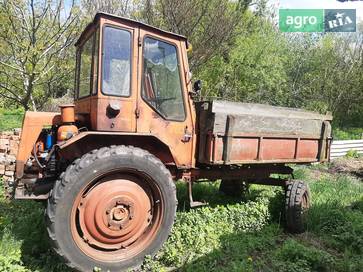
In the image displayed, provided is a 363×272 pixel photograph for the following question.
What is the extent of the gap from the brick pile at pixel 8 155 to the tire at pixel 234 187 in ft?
12.0

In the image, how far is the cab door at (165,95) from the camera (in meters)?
4.34

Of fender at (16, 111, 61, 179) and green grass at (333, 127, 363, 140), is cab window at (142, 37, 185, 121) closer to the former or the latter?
fender at (16, 111, 61, 179)

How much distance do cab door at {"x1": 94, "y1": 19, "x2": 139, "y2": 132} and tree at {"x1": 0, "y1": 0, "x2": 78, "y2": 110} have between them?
220 inches

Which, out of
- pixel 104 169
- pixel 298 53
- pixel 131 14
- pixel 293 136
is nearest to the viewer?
pixel 104 169

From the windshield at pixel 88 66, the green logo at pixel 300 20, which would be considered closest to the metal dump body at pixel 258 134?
the windshield at pixel 88 66

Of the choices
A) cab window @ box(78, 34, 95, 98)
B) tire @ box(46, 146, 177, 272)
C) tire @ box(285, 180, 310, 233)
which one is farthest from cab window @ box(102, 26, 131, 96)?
tire @ box(285, 180, 310, 233)

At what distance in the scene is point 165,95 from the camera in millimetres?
4594

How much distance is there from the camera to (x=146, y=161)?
4.00 meters

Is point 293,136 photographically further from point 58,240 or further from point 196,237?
point 58,240

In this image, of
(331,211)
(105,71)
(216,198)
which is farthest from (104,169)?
(331,211)

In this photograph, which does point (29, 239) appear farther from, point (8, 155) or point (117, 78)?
point (8, 155)

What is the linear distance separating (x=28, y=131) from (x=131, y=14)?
9698mm

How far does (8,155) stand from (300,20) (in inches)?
739

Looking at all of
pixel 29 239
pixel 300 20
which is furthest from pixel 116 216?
pixel 300 20
